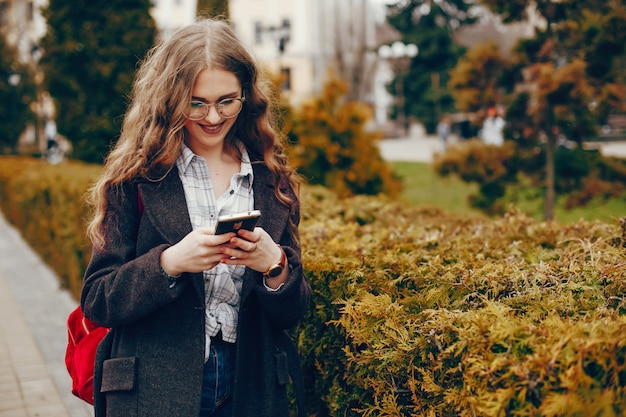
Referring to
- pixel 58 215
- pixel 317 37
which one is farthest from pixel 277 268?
pixel 317 37

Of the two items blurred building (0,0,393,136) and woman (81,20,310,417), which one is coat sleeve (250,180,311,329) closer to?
woman (81,20,310,417)

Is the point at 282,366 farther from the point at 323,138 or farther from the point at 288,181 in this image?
the point at 323,138

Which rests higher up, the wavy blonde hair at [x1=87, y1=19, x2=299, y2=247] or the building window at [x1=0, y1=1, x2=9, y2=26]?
the building window at [x1=0, y1=1, x2=9, y2=26]

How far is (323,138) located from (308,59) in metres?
34.9

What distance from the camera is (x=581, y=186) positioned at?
29.4 feet

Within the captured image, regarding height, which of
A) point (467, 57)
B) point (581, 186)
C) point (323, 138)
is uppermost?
point (467, 57)

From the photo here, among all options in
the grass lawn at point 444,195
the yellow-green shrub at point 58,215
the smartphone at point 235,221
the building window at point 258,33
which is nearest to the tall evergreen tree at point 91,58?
the yellow-green shrub at point 58,215

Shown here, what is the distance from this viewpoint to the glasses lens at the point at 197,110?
7.22 ft

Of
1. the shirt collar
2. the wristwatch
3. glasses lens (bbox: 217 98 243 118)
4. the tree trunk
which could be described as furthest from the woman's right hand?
the tree trunk

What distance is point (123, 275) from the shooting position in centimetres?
206

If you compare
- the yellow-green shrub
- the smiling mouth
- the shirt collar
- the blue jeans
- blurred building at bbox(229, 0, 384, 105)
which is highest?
blurred building at bbox(229, 0, 384, 105)

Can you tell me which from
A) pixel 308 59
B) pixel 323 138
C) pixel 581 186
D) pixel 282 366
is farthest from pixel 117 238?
A: pixel 308 59

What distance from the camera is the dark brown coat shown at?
6.77 ft

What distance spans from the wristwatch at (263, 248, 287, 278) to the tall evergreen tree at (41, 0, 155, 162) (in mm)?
10220
